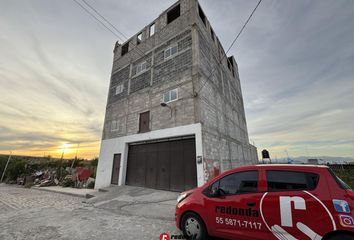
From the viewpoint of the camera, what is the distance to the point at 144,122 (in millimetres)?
11867

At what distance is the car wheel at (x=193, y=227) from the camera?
3.31 metres

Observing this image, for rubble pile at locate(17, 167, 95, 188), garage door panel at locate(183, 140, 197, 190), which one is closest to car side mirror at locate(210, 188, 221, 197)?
garage door panel at locate(183, 140, 197, 190)

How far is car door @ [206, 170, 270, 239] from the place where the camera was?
2.77m

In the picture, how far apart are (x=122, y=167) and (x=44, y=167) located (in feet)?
64.8

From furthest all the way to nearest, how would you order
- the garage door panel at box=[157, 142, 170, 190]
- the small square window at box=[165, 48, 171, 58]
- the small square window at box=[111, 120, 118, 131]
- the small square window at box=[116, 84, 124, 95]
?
the small square window at box=[116, 84, 124, 95] < the small square window at box=[111, 120, 118, 131] < the small square window at box=[165, 48, 171, 58] < the garage door panel at box=[157, 142, 170, 190]

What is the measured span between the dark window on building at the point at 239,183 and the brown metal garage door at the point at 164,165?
Answer: 532cm

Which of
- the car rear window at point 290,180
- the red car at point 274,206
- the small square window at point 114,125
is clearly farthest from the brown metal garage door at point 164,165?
the car rear window at point 290,180

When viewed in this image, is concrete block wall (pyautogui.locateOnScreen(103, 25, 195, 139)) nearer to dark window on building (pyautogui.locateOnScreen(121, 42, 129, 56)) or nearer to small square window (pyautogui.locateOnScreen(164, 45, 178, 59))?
small square window (pyautogui.locateOnScreen(164, 45, 178, 59))

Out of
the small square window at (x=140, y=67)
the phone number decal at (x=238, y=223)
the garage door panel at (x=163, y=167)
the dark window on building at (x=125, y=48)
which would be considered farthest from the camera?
the dark window on building at (x=125, y=48)

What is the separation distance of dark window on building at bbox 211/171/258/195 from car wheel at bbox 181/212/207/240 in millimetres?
838

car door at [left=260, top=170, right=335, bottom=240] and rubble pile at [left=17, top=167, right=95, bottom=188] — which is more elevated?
car door at [left=260, top=170, right=335, bottom=240]

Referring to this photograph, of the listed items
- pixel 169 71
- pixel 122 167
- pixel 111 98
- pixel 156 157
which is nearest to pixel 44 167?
pixel 111 98

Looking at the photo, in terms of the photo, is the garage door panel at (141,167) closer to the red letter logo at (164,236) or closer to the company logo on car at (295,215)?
the red letter logo at (164,236)

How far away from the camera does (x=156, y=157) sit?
10.4m
